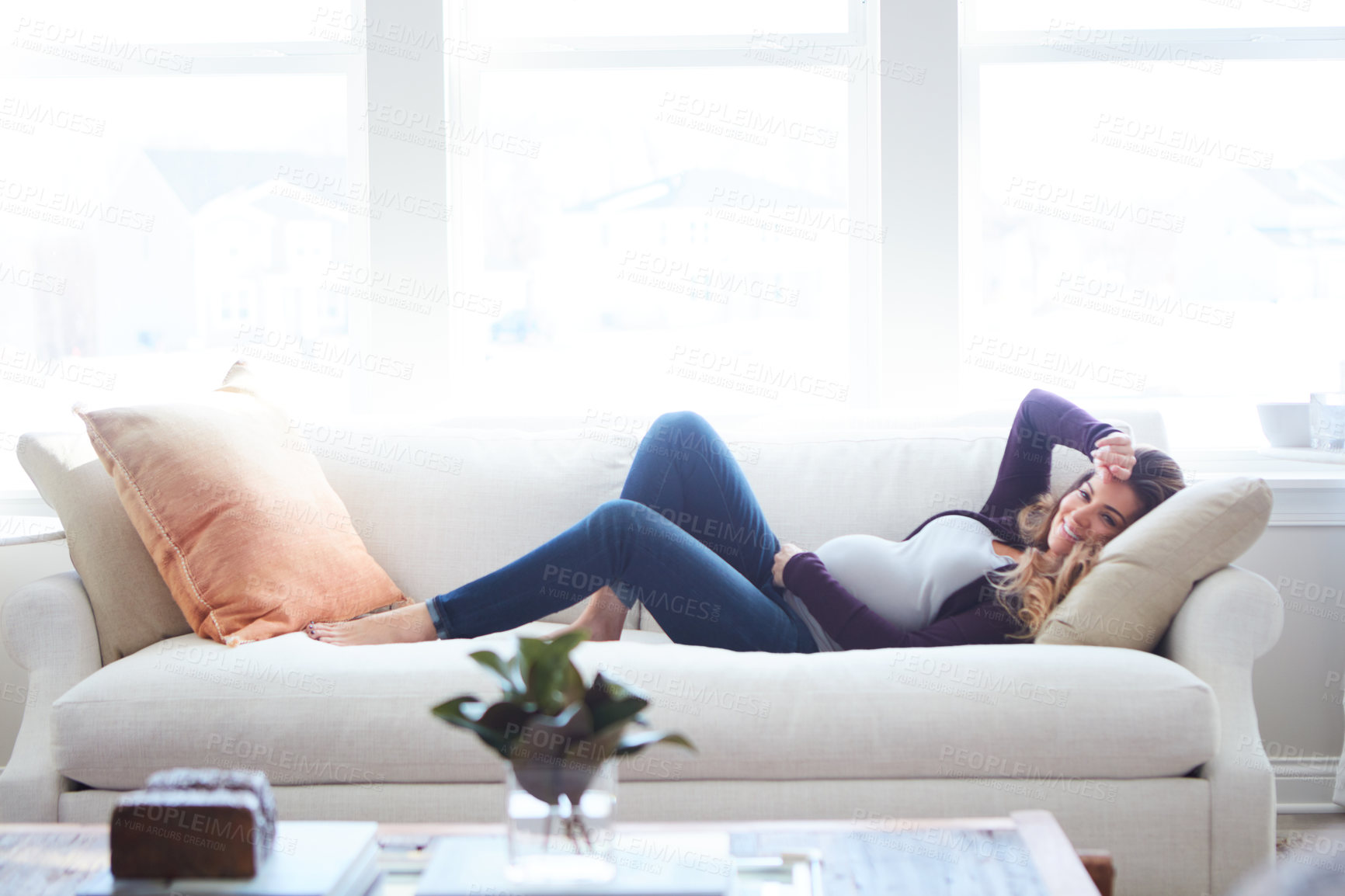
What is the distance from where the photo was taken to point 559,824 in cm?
102

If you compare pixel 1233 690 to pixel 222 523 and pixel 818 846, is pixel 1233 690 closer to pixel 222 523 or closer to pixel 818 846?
pixel 818 846

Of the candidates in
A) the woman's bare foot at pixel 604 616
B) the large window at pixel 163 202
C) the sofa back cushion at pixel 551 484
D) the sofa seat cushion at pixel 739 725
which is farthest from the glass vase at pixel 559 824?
the large window at pixel 163 202

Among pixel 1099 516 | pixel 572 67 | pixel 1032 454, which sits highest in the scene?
pixel 572 67

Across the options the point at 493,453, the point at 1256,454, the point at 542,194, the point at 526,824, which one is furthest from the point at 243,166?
the point at 1256,454

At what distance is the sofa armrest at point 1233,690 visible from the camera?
1681mm

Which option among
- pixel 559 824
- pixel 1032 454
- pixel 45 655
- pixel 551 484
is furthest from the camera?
pixel 551 484

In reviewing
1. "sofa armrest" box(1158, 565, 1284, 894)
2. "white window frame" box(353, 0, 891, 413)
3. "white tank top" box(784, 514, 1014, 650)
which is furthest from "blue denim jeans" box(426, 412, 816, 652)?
"white window frame" box(353, 0, 891, 413)

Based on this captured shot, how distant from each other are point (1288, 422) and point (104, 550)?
289 centimetres

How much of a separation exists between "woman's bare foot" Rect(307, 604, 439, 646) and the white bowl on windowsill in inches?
89.5

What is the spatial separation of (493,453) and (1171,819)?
1560mm

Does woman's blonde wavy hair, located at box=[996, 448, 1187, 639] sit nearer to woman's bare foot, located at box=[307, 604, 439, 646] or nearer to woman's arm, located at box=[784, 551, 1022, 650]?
woman's arm, located at box=[784, 551, 1022, 650]

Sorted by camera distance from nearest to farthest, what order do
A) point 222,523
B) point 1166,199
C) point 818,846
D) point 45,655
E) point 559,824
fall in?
point 559,824 < point 818,846 < point 45,655 < point 222,523 < point 1166,199

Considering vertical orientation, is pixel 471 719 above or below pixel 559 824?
above

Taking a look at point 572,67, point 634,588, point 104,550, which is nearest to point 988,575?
point 634,588
